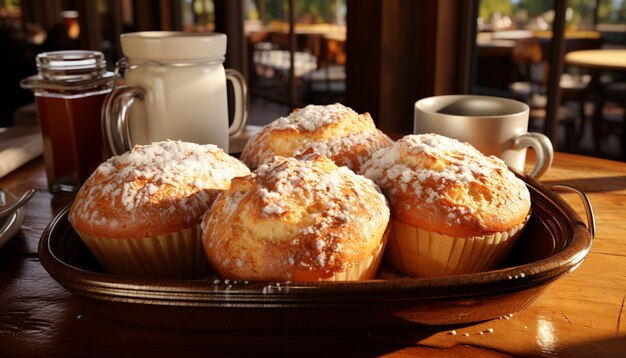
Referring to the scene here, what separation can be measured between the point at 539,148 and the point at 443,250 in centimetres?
35

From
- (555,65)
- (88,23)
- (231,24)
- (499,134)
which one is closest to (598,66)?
(555,65)

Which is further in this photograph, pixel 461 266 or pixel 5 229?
pixel 5 229

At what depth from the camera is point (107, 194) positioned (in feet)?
2.03

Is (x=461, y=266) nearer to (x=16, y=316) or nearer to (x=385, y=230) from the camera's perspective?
(x=385, y=230)

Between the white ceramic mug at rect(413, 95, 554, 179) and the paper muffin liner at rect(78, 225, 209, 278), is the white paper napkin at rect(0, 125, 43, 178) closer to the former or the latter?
the paper muffin liner at rect(78, 225, 209, 278)

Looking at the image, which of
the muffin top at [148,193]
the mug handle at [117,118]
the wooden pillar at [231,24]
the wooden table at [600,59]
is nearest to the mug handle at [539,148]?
the muffin top at [148,193]

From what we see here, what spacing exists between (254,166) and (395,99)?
1.17 metres

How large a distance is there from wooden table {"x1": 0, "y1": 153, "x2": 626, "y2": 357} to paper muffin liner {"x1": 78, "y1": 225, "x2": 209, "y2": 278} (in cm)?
6

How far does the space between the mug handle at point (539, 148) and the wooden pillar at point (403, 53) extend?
3.08 ft

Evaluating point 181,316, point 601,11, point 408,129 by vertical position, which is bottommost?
point 408,129

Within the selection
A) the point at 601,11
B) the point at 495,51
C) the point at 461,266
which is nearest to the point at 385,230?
the point at 461,266

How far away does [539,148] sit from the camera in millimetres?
845

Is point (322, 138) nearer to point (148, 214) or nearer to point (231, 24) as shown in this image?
point (148, 214)

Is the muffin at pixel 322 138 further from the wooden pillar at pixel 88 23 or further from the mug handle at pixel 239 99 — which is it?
the wooden pillar at pixel 88 23
